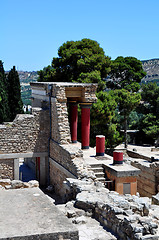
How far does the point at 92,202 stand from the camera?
10.6 metres

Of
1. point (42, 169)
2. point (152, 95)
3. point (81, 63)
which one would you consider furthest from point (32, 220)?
point (152, 95)

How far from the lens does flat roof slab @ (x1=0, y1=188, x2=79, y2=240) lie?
281 inches

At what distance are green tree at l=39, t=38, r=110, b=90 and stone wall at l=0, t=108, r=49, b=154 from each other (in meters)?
9.52

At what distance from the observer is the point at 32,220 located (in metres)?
7.76

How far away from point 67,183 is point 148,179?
20.3 feet

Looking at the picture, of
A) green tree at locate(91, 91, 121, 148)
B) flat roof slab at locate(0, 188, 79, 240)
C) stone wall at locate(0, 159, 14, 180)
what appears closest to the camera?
flat roof slab at locate(0, 188, 79, 240)

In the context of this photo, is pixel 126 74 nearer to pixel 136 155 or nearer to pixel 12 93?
pixel 12 93

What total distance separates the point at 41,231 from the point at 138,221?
2.78 meters

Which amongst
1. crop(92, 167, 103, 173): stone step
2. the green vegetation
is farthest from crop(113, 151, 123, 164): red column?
the green vegetation

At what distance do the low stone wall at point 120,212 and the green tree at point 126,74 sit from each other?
25.4 meters

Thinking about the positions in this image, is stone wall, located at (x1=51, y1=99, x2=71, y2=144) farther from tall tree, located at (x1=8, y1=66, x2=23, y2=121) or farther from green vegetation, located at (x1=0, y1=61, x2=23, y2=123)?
tall tree, located at (x1=8, y1=66, x2=23, y2=121)

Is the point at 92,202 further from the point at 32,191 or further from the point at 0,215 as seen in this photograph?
the point at 0,215

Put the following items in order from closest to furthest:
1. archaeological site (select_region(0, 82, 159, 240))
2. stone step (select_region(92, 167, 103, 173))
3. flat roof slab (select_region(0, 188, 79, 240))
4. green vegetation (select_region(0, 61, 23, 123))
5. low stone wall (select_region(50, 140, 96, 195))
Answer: flat roof slab (select_region(0, 188, 79, 240)) < archaeological site (select_region(0, 82, 159, 240)) < low stone wall (select_region(50, 140, 96, 195)) < stone step (select_region(92, 167, 103, 173)) < green vegetation (select_region(0, 61, 23, 123))

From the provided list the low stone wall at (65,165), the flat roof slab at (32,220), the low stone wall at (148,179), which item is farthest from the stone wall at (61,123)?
the flat roof slab at (32,220)
